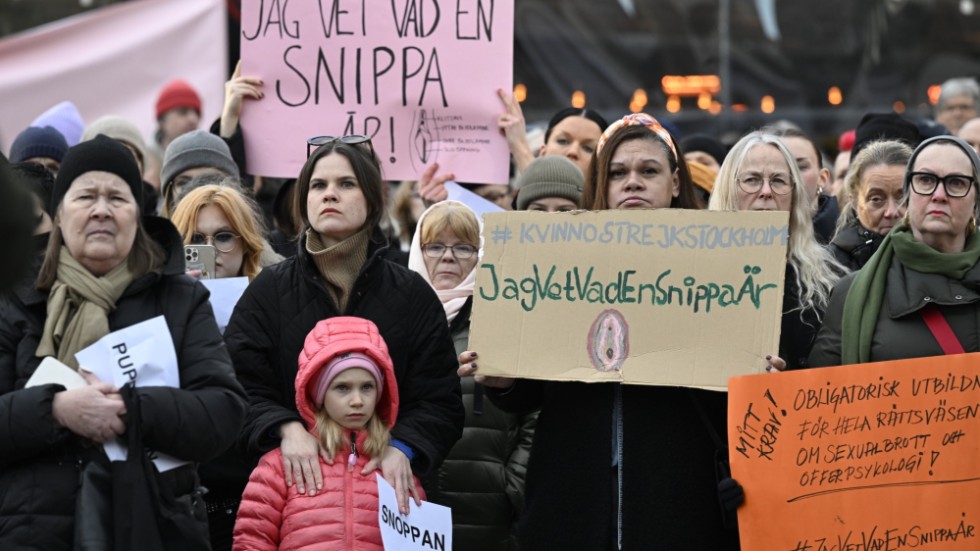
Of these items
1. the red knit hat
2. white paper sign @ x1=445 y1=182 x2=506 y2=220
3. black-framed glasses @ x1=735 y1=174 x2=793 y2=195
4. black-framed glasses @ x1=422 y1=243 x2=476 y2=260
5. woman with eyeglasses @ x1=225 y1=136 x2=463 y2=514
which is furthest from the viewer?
the red knit hat

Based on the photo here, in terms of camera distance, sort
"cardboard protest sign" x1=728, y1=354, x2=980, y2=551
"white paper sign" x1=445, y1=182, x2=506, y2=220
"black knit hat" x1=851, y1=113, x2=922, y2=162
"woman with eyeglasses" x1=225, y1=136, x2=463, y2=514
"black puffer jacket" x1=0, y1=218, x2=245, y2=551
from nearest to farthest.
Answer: "black puffer jacket" x1=0, y1=218, x2=245, y2=551 < "cardboard protest sign" x1=728, y1=354, x2=980, y2=551 < "woman with eyeglasses" x1=225, y1=136, x2=463, y2=514 < "white paper sign" x1=445, y1=182, x2=506, y2=220 < "black knit hat" x1=851, y1=113, x2=922, y2=162

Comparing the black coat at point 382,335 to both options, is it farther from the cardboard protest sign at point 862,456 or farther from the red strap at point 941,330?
the red strap at point 941,330

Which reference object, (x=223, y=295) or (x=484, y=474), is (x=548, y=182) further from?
(x=223, y=295)

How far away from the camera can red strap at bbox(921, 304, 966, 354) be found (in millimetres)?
4766

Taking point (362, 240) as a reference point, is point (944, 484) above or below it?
below

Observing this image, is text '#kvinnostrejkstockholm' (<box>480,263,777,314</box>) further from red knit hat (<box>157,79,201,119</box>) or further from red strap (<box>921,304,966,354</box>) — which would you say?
red knit hat (<box>157,79,201,119</box>)

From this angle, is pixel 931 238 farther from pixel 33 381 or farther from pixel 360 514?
pixel 33 381

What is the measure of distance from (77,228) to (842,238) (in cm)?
324

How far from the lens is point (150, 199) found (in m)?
7.42

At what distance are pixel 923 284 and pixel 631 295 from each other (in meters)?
0.95

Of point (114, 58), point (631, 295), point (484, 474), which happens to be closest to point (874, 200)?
point (631, 295)

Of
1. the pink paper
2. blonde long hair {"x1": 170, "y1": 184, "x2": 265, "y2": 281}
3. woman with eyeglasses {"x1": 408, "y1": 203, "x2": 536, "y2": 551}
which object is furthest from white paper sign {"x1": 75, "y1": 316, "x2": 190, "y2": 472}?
the pink paper

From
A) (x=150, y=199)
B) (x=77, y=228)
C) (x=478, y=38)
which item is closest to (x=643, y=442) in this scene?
(x=77, y=228)

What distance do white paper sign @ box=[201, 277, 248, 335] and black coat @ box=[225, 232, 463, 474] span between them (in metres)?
0.36
